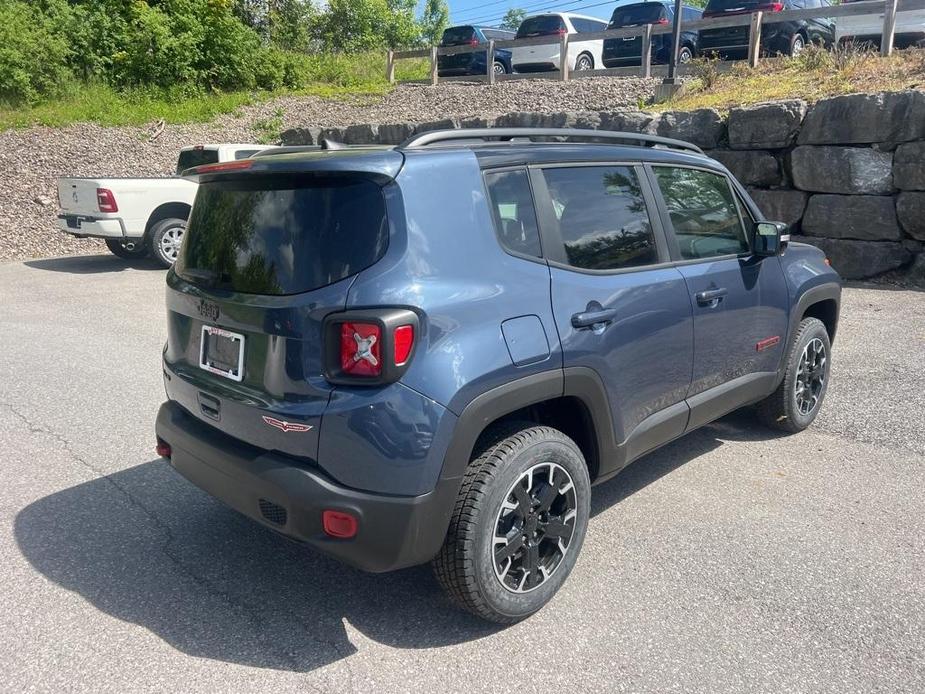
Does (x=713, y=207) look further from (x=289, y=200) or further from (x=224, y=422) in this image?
(x=224, y=422)

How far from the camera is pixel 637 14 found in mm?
18875

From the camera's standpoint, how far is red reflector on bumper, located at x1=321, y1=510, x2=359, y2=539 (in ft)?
9.06

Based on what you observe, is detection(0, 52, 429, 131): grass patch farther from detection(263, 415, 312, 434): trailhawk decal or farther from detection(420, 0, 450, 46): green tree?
detection(420, 0, 450, 46): green tree

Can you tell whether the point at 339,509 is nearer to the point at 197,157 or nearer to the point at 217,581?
the point at 217,581

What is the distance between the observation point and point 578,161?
142 inches

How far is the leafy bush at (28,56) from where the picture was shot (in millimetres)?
18406

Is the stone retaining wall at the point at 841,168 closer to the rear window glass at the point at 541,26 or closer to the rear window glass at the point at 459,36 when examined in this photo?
the rear window glass at the point at 541,26

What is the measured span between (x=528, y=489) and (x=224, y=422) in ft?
4.05

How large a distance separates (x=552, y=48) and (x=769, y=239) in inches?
616

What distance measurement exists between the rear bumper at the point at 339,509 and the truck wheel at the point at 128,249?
9.82m

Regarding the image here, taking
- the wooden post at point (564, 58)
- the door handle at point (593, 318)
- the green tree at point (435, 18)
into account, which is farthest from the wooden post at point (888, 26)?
the green tree at point (435, 18)

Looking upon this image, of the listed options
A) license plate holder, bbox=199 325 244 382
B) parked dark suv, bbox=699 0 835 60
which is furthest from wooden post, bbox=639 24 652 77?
license plate holder, bbox=199 325 244 382

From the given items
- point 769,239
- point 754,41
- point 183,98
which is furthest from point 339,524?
point 183,98

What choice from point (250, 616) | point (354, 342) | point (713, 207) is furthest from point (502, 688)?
point (713, 207)
